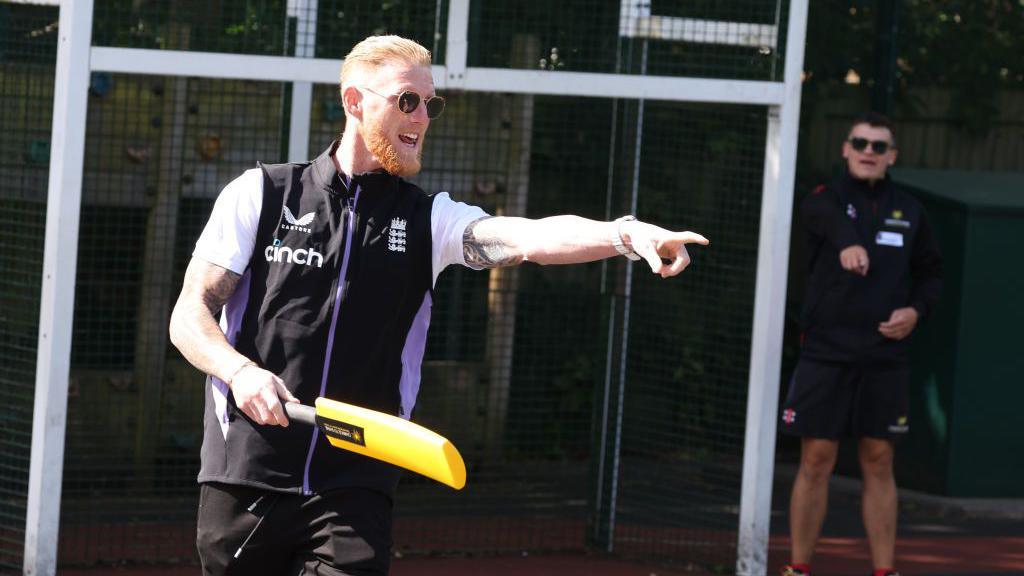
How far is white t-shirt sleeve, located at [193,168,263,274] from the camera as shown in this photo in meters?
3.60

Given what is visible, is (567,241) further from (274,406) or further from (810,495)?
(810,495)

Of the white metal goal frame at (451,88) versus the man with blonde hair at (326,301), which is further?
the white metal goal frame at (451,88)

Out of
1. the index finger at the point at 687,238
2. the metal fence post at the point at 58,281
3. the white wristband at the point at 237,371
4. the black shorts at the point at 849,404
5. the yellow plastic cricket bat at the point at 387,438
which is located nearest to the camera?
the yellow plastic cricket bat at the point at 387,438

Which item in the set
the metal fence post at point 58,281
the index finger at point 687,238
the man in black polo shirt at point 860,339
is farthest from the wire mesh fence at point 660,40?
the index finger at point 687,238

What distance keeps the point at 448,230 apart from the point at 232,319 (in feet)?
1.87

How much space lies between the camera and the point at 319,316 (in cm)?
361

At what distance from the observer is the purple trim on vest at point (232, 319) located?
12.0 ft

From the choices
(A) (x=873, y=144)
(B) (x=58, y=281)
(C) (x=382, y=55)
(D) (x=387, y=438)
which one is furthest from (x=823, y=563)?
(D) (x=387, y=438)

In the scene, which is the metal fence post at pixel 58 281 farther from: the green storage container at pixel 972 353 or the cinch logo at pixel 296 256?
the green storage container at pixel 972 353

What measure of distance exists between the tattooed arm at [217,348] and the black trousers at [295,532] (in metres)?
0.27

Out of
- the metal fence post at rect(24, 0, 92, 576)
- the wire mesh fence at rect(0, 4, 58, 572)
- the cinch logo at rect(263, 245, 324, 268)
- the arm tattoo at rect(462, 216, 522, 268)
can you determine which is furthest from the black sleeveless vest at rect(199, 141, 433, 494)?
the wire mesh fence at rect(0, 4, 58, 572)

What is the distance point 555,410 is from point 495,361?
0.55m

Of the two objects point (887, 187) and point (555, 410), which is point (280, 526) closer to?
point (887, 187)

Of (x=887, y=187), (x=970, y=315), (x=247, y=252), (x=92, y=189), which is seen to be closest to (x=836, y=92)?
(x=970, y=315)
